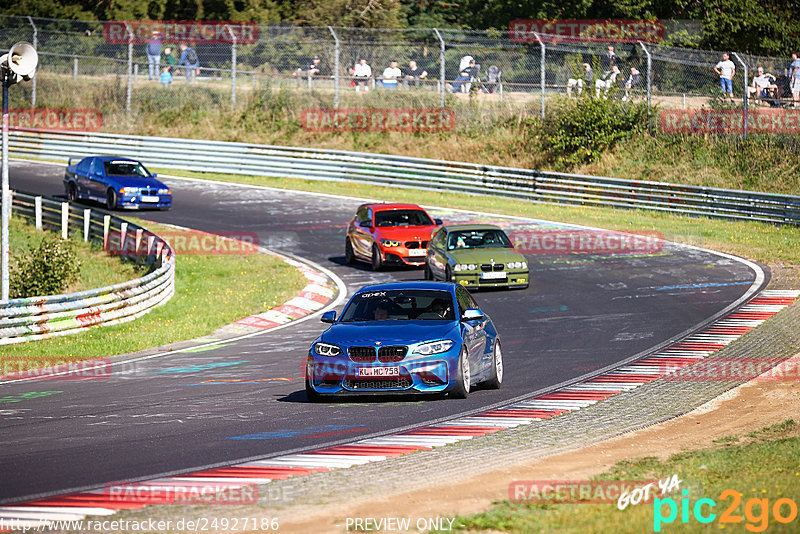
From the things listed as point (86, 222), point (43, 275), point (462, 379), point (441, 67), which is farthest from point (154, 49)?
Answer: point (462, 379)

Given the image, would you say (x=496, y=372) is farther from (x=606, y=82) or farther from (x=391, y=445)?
(x=606, y=82)

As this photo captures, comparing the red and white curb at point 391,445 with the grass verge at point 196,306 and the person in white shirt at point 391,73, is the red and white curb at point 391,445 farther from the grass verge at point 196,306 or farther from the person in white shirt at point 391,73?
the person in white shirt at point 391,73

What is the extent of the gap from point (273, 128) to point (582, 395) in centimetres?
3518

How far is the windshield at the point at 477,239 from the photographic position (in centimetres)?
2328

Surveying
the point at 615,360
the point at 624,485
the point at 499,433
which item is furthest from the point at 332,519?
the point at 615,360

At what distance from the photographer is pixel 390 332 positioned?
12344mm

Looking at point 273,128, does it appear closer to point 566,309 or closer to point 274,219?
point 274,219

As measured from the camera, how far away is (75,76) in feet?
156

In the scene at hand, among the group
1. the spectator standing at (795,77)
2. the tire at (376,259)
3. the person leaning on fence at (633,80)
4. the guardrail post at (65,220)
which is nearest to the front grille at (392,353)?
the tire at (376,259)

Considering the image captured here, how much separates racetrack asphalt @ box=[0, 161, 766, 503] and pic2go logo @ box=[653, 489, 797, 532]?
150 inches

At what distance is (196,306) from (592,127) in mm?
20870

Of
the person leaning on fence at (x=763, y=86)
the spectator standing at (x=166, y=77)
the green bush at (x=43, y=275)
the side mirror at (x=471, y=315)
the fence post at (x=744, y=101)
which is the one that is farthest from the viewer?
the spectator standing at (x=166, y=77)

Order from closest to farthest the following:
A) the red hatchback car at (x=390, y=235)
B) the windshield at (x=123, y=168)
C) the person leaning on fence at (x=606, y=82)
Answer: the red hatchback car at (x=390, y=235) → the windshield at (x=123, y=168) → the person leaning on fence at (x=606, y=82)

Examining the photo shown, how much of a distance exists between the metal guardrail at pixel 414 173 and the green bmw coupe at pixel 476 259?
10886 millimetres
